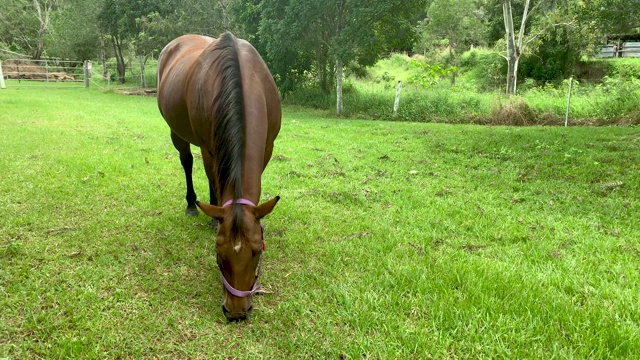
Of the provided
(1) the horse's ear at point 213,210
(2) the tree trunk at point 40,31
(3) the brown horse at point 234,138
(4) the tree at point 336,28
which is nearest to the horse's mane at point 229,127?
(3) the brown horse at point 234,138

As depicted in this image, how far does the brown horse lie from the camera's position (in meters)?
2.02

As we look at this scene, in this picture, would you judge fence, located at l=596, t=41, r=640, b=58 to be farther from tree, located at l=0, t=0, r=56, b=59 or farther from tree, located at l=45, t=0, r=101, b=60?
tree, located at l=0, t=0, r=56, b=59

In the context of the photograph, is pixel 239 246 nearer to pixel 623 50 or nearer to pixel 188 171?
pixel 188 171

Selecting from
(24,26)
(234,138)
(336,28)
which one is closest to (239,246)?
(234,138)

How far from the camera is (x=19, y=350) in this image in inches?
75.9

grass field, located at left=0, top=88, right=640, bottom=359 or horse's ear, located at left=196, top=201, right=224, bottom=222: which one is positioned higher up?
horse's ear, located at left=196, top=201, right=224, bottom=222

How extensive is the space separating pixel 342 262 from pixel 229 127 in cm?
140

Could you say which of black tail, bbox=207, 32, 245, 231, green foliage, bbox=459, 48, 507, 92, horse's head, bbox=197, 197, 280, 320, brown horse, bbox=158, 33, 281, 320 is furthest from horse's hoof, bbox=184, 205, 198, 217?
green foliage, bbox=459, 48, 507, 92

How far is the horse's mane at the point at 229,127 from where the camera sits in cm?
214

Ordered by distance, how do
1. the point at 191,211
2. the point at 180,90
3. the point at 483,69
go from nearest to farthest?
1. the point at 180,90
2. the point at 191,211
3. the point at 483,69

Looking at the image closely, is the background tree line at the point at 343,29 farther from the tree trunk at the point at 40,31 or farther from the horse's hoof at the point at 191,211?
the horse's hoof at the point at 191,211

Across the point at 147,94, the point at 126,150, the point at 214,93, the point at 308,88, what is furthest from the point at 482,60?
the point at 214,93

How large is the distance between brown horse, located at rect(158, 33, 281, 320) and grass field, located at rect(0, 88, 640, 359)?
420mm

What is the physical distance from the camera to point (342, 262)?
2.95m
